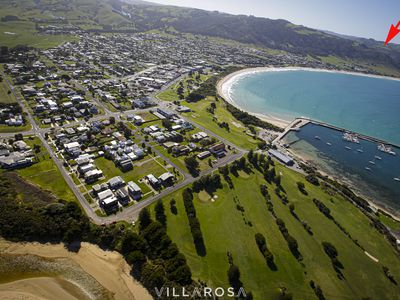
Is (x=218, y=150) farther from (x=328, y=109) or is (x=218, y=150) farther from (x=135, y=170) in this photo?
(x=328, y=109)

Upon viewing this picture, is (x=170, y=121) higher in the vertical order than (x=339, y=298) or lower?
higher

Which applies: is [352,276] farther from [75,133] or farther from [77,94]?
[77,94]

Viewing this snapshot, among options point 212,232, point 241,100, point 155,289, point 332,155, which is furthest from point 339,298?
point 241,100

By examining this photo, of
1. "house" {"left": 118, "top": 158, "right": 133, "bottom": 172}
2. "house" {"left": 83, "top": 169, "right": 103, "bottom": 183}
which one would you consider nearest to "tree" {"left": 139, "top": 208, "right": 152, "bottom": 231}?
"house" {"left": 83, "top": 169, "right": 103, "bottom": 183}

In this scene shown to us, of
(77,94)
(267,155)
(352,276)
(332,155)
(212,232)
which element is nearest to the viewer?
(352,276)

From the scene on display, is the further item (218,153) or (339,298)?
(218,153)

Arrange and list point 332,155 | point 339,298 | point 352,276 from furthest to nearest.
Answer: point 332,155
point 352,276
point 339,298
